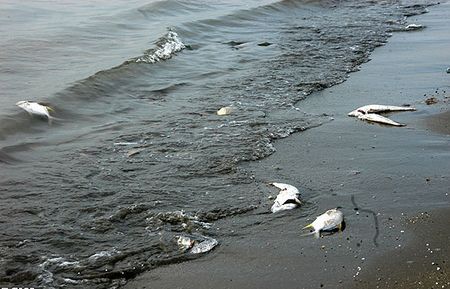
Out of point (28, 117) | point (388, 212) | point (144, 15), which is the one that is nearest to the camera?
point (388, 212)

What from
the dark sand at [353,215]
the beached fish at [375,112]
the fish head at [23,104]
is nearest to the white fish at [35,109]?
the fish head at [23,104]

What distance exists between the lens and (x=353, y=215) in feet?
16.9

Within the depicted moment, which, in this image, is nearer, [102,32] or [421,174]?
[421,174]

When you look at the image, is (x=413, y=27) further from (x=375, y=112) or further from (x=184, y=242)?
(x=184, y=242)

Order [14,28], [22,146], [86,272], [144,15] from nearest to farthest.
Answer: [86,272], [22,146], [14,28], [144,15]

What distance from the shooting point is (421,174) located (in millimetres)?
5891

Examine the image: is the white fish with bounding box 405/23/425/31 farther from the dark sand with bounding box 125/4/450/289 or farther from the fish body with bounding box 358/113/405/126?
the fish body with bounding box 358/113/405/126

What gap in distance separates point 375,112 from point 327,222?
3.61 meters

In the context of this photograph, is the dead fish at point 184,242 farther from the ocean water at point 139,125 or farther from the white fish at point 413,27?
the white fish at point 413,27

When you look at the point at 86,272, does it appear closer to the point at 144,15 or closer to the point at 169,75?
the point at 169,75

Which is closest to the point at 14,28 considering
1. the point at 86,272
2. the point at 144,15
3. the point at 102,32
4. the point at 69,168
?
the point at 102,32

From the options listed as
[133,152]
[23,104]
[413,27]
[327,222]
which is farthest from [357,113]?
[413,27]

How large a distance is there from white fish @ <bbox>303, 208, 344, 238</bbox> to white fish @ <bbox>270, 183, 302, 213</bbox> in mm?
374

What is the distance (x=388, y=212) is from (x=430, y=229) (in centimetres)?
46
